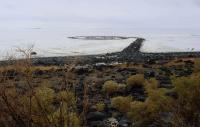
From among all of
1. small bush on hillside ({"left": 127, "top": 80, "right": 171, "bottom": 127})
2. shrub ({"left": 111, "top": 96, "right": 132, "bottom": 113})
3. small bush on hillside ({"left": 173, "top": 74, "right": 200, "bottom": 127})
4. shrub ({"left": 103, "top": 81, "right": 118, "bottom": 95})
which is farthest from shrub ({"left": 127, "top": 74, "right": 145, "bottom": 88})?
small bush on hillside ({"left": 173, "top": 74, "right": 200, "bottom": 127})

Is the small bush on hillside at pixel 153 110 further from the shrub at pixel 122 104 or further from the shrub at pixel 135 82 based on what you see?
the shrub at pixel 135 82

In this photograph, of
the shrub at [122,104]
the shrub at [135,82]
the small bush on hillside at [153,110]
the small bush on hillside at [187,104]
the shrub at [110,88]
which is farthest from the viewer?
the shrub at [135,82]

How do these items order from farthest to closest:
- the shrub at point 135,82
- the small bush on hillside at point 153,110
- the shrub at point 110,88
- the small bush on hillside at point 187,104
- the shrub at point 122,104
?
the shrub at point 135,82, the shrub at point 110,88, the shrub at point 122,104, the small bush on hillside at point 153,110, the small bush on hillside at point 187,104

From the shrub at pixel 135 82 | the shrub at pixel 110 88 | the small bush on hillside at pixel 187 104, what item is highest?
the small bush on hillside at pixel 187 104

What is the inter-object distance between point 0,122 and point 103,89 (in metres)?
11.8

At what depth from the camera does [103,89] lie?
1991cm

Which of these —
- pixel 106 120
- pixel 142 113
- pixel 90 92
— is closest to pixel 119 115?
pixel 106 120

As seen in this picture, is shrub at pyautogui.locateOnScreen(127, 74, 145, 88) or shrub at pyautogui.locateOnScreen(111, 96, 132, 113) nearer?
shrub at pyautogui.locateOnScreen(111, 96, 132, 113)

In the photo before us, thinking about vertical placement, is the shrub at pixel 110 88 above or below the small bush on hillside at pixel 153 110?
below

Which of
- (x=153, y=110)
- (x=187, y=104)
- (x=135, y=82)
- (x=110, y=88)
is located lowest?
(x=110, y=88)

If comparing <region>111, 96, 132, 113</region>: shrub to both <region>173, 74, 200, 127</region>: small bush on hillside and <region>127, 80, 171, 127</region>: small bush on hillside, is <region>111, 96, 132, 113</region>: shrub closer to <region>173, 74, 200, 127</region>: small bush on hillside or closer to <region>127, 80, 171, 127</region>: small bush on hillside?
<region>127, 80, 171, 127</region>: small bush on hillside

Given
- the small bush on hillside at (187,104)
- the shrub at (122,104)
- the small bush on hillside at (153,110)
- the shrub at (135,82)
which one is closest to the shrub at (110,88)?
the shrub at (135,82)

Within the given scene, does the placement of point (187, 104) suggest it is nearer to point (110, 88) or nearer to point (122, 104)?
point (122, 104)

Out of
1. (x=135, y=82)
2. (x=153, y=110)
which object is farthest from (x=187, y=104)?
(x=135, y=82)
